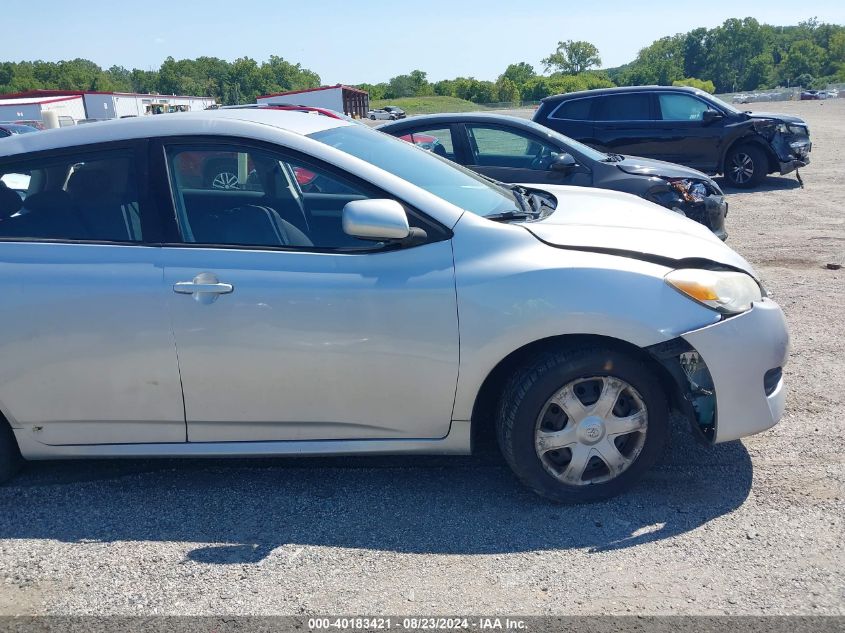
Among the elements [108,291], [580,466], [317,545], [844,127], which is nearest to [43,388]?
[108,291]

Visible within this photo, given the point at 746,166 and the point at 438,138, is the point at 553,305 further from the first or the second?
the point at 746,166

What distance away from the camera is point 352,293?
10.8 feet

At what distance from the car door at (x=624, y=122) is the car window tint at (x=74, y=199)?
11039 mm

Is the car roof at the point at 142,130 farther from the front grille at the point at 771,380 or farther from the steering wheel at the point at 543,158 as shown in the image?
the steering wheel at the point at 543,158

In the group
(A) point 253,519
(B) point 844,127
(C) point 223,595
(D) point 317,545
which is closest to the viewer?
(C) point 223,595

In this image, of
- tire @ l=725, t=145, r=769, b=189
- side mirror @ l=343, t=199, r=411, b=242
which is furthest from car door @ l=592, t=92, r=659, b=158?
side mirror @ l=343, t=199, r=411, b=242

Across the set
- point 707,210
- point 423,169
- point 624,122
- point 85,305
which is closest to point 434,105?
point 624,122

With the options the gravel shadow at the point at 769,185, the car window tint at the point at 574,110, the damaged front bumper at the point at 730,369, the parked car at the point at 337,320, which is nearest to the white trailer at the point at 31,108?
the car window tint at the point at 574,110

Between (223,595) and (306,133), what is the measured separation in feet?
6.81

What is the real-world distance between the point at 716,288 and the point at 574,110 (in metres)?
10.7

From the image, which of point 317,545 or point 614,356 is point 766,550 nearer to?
point 614,356

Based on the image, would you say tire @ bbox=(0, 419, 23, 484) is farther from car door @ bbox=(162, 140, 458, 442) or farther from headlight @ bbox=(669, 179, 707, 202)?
headlight @ bbox=(669, 179, 707, 202)

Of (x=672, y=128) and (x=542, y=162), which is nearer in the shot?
(x=542, y=162)

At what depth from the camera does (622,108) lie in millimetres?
13359
